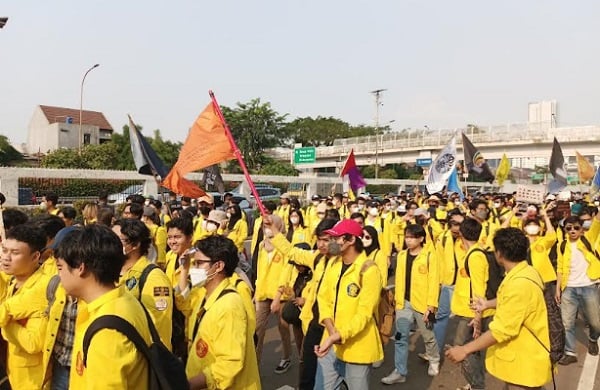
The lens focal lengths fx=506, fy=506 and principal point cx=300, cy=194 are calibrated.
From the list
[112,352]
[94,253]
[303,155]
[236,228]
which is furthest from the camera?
[303,155]

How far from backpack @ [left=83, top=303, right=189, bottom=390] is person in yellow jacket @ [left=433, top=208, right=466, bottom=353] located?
13.8 feet

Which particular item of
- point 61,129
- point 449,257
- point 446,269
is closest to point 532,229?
point 449,257

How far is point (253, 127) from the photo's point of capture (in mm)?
46156

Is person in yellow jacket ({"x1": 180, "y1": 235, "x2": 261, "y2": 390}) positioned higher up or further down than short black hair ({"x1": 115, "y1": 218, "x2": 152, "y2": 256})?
further down

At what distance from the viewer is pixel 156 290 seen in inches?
116

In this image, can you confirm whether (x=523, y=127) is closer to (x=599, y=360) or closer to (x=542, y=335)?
(x=599, y=360)

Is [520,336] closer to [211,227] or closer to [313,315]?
[313,315]

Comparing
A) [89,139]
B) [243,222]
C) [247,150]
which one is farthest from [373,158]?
[243,222]

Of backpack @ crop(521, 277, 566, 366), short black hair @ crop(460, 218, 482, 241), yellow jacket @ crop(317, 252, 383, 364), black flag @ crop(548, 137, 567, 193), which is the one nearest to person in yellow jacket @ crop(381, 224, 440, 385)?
short black hair @ crop(460, 218, 482, 241)

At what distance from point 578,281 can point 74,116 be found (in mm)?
62555

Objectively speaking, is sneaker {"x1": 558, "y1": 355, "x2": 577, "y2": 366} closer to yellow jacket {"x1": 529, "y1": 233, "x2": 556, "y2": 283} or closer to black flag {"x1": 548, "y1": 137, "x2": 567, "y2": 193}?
yellow jacket {"x1": 529, "y1": 233, "x2": 556, "y2": 283}

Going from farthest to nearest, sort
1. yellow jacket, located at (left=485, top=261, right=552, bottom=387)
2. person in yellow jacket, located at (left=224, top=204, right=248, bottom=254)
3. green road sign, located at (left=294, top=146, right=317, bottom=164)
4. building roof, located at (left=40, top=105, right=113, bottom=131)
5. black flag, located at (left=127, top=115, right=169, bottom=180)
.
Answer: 1. building roof, located at (left=40, top=105, right=113, bottom=131)
2. green road sign, located at (left=294, top=146, right=317, bottom=164)
3. black flag, located at (left=127, top=115, right=169, bottom=180)
4. person in yellow jacket, located at (left=224, top=204, right=248, bottom=254)
5. yellow jacket, located at (left=485, top=261, right=552, bottom=387)

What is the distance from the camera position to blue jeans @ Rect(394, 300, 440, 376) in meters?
5.22

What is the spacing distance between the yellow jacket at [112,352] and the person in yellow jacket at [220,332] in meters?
0.57
